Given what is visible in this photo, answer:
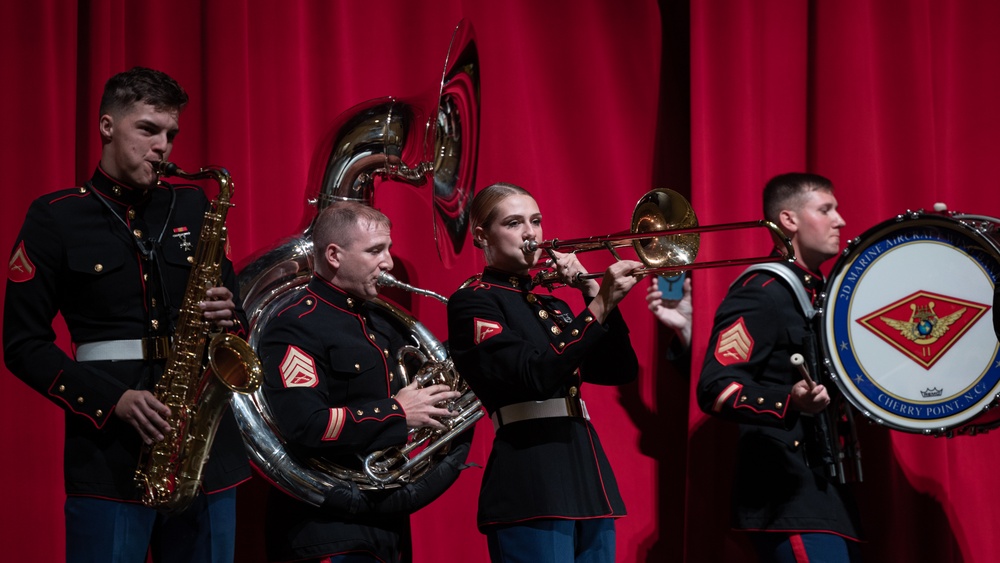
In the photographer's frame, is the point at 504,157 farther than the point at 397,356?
Yes

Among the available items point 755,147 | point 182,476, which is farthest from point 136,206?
point 755,147

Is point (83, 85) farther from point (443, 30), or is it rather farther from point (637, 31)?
point (637, 31)

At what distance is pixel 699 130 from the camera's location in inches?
171

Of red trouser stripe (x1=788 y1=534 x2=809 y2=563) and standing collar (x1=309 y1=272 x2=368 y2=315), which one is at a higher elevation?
standing collar (x1=309 y1=272 x2=368 y2=315)

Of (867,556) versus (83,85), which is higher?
(83,85)

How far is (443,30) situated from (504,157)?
579 millimetres

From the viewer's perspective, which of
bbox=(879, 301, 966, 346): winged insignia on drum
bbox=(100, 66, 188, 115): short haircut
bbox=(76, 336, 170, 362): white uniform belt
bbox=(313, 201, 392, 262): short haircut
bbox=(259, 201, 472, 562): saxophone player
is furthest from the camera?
bbox=(313, 201, 392, 262): short haircut

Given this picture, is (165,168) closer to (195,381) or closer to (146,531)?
(195,381)

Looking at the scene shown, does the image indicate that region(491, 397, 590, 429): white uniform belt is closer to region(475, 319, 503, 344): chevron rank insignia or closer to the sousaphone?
region(475, 319, 503, 344): chevron rank insignia

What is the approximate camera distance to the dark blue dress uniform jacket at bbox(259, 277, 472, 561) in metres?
3.12

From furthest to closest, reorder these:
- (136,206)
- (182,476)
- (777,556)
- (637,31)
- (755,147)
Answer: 1. (637,31)
2. (755,147)
3. (777,556)
4. (136,206)
5. (182,476)

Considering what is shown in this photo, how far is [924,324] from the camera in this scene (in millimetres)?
3330

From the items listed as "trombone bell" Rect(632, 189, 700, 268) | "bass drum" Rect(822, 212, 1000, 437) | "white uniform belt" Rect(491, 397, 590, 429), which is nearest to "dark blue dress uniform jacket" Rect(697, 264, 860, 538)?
"bass drum" Rect(822, 212, 1000, 437)

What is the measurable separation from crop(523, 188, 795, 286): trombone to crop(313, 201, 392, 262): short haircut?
65cm
